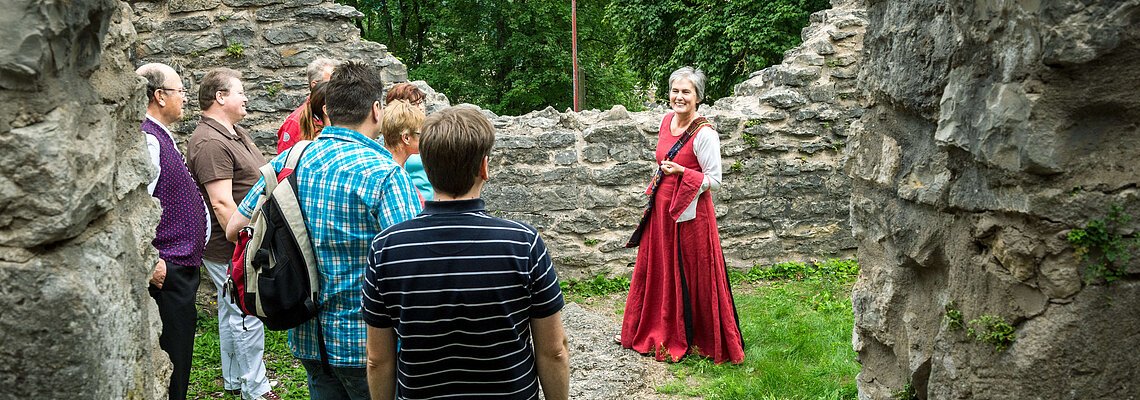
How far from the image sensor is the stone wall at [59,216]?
167cm

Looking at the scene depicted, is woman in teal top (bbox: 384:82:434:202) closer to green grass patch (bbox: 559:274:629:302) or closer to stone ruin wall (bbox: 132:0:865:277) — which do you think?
stone ruin wall (bbox: 132:0:865:277)

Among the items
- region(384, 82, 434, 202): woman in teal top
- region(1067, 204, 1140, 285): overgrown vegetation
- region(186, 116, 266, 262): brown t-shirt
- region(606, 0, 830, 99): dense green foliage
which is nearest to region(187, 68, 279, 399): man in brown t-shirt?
region(186, 116, 266, 262): brown t-shirt

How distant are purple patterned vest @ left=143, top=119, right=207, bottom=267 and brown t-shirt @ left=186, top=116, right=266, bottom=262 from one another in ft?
1.73

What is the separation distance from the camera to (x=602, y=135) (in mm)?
6930

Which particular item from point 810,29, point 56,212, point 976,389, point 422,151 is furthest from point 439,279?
point 810,29

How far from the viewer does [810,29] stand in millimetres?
8023

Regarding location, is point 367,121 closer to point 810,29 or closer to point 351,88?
point 351,88

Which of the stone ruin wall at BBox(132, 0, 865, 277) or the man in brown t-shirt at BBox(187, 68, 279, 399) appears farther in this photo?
the stone ruin wall at BBox(132, 0, 865, 277)

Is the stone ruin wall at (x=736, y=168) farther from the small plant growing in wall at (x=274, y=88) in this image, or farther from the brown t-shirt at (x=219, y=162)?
the brown t-shirt at (x=219, y=162)

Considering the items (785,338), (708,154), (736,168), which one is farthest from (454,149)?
(736,168)

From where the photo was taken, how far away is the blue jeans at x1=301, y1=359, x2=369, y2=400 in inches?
115

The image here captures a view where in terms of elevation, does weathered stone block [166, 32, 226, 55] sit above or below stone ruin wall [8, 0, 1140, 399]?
above

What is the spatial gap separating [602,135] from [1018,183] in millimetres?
4959

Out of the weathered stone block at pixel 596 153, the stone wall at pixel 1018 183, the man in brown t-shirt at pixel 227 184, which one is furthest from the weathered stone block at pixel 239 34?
the stone wall at pixel 1018 183
